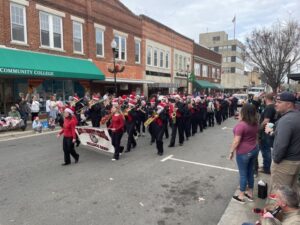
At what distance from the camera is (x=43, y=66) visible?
47.3 feet

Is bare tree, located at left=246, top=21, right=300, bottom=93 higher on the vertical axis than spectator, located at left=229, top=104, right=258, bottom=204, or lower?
higher

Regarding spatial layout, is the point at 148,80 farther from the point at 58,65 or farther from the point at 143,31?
the point at 58,65

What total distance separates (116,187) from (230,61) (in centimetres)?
7295

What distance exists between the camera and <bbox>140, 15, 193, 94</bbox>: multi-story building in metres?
27.1

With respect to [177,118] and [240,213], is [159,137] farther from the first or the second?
[240,213]

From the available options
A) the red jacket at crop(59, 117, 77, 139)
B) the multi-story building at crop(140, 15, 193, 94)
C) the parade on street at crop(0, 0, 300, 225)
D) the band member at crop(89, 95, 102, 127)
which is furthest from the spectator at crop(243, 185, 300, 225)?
the multi-story building at crop(140, 15, 193, 94)

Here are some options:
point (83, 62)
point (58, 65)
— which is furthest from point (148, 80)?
point (58, 65)

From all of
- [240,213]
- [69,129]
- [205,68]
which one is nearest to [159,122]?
[69,129]

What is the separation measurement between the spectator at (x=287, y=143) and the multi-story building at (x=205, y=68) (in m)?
35.1

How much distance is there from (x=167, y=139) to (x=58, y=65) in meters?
9.01

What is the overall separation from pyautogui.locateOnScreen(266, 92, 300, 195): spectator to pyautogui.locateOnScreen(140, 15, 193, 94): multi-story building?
23212mm

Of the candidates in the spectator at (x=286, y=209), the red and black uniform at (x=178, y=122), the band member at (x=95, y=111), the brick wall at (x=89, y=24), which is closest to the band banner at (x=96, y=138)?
the red and black uniform at (x=178, y=122)

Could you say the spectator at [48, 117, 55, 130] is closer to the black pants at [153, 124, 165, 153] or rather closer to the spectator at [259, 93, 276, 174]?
the black pants at [153, 124, 165, 153]

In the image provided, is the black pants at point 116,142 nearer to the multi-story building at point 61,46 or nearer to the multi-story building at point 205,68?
the multi-story building at point 61,46
